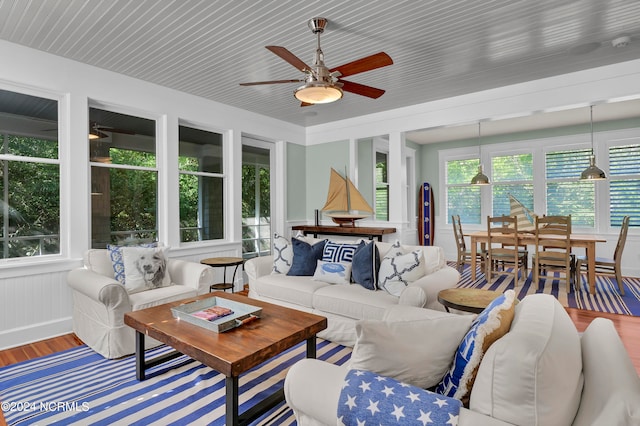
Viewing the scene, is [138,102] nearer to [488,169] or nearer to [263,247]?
[263,247]

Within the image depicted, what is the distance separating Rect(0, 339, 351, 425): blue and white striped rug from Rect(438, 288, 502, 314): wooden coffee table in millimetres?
883

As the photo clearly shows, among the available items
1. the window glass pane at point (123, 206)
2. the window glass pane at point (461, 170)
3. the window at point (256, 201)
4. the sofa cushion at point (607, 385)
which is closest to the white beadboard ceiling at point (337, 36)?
the window glass pane at point (123, 206)

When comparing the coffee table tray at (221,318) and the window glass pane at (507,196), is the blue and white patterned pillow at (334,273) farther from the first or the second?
the window glass pane at (507,196)

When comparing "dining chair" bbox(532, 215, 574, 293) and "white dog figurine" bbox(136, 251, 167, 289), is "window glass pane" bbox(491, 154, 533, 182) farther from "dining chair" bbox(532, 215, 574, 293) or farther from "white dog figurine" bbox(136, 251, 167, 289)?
"white dog figurine" bbox(136, 251, 167, 289)

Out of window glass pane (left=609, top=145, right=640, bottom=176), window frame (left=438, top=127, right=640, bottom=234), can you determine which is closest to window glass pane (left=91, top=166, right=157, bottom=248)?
window frame (left=438, top=127, right=640, bottom=234)

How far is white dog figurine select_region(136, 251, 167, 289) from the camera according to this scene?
3.05 metres

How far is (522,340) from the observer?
985mm

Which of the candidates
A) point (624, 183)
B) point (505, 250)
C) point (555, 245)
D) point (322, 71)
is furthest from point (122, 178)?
point (624, 183)

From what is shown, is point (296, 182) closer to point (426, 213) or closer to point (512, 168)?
point (426, 213)

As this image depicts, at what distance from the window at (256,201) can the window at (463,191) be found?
4.23m

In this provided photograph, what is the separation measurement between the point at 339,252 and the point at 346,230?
5.98 feet

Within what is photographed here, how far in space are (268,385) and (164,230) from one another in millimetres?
2628

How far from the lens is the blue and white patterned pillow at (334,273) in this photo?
3.19 metres

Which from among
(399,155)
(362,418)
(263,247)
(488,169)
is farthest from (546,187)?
(362,418)
